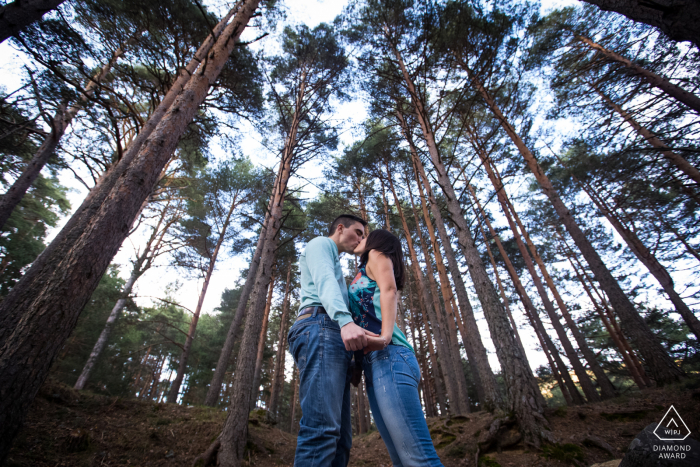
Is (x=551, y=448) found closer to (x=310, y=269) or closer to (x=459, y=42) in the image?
(x=310, y=269)

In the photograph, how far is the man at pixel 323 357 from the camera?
42.3 inches

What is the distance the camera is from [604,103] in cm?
820

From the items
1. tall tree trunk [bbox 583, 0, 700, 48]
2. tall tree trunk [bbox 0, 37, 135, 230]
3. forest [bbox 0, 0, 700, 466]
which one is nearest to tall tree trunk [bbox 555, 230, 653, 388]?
forest [bbox 0, 0, 700, 466]

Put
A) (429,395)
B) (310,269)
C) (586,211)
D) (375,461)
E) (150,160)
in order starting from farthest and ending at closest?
(429,395), (586,211), (375,461), (150,160), (310,269)

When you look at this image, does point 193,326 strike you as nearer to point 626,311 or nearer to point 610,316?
point 626,311

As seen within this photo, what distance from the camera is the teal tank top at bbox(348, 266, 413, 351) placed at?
1446 mm

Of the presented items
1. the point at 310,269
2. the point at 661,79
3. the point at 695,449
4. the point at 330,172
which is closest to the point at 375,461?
the point at 695,449

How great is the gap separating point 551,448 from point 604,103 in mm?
10041

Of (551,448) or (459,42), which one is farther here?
(459,42)

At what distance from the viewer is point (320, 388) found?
1163 mm

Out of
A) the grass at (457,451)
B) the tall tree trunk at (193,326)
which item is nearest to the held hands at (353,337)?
the grass at (457,451)

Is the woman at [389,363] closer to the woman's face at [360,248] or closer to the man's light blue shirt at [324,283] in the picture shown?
the woman's face at [360,248]

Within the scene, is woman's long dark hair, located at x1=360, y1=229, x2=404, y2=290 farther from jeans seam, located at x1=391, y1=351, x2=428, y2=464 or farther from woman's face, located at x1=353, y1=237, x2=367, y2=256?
jeans seam, located at x1=391, y1=351, x2=428, y2=464

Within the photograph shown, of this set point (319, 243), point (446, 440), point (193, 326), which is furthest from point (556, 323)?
point (193, 326)
